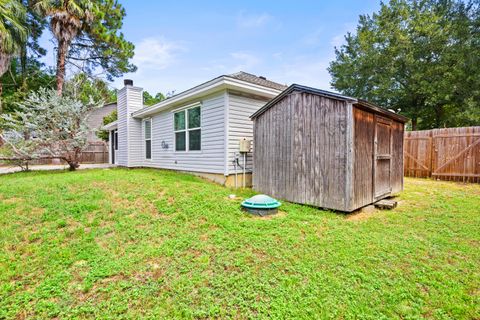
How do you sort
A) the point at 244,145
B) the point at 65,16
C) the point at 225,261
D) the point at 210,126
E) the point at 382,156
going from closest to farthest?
the point at 225,261, the point at 382,156, the point at 244,145, the point at 210,126, the point at 65,16

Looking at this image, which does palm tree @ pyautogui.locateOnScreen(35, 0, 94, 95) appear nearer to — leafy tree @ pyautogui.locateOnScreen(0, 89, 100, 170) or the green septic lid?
leafy tree @ pyautogui.locateOnScreen(0, 89, 100, 170)

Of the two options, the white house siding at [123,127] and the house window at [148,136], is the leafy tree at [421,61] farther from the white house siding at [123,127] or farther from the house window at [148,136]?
the white house siding at [123,127]

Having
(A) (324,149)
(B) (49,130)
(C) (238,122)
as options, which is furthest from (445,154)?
(B) (49,130)

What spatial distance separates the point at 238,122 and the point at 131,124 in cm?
624

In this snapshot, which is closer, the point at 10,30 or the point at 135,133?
the point at 135,133

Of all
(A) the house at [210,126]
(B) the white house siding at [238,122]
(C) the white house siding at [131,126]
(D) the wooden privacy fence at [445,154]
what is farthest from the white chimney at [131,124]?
(D) the wooden privacy fence at [445,154]

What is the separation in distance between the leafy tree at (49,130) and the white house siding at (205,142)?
10.6ft

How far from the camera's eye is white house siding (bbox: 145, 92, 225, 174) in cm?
680

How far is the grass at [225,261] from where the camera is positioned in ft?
7.54

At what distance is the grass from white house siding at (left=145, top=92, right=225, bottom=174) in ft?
7.11

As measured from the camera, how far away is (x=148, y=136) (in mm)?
10523

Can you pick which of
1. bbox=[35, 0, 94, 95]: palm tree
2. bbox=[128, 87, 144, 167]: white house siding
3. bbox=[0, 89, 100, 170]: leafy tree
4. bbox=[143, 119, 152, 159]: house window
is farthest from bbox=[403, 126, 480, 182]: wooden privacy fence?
bbox=[35, 0, 94, 95]: palm tree

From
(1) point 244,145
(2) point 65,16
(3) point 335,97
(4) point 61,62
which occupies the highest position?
(2) point 65,16

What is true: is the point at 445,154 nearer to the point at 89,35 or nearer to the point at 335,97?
the point at 335,97
